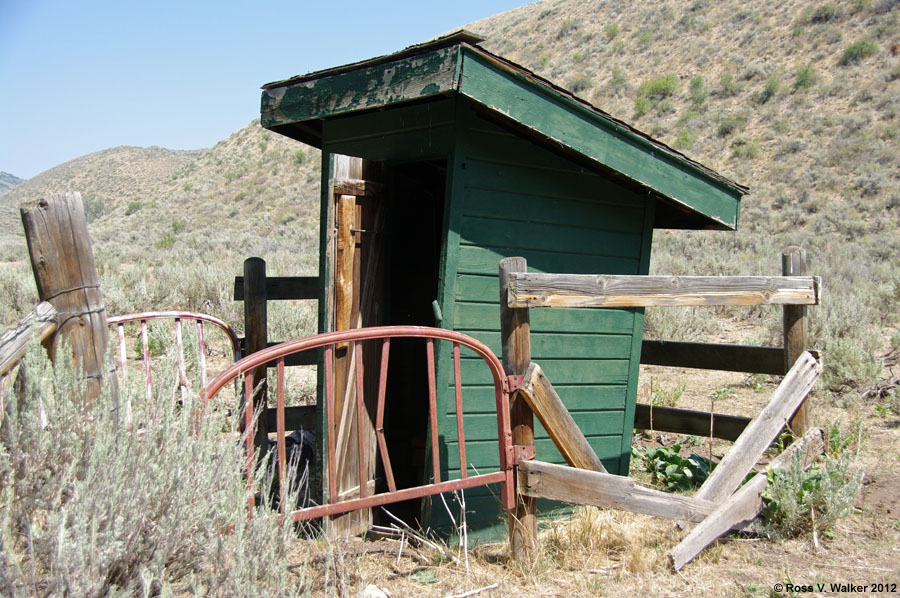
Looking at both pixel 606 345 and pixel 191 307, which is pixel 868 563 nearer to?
pixel 606 345

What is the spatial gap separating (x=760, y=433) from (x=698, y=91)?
27.8 meters

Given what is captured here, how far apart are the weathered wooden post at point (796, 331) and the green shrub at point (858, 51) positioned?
25854 mm

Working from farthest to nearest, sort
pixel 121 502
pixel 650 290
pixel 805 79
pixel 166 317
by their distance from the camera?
pixel 805 79
pixel 166 317
pixel 650 290
pixel 121 502

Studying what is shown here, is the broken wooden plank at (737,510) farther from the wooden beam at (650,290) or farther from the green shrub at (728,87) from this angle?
the green shrub at (728,87)

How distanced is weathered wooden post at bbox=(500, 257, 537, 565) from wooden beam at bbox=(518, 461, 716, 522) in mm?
104

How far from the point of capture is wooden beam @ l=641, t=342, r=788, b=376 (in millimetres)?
5035

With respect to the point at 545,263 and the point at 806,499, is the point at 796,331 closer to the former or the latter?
the point at 806,499

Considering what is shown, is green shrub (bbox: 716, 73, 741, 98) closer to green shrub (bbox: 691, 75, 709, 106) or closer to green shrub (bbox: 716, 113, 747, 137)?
green shrub (bbox: 691, 75, 709, 106)

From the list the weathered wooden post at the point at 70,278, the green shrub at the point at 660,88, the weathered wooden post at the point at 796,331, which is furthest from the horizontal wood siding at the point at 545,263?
the green shrub at the point at 660,88

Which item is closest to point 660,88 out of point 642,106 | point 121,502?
point 642,106

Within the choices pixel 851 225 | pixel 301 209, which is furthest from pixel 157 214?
pixel 851 225

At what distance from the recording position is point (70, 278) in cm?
264

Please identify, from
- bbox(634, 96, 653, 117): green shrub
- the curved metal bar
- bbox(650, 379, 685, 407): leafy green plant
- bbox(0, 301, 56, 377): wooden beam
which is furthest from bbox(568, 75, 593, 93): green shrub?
bbox(0, 301, 56, 377): wooden beam

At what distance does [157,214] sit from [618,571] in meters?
38.6
